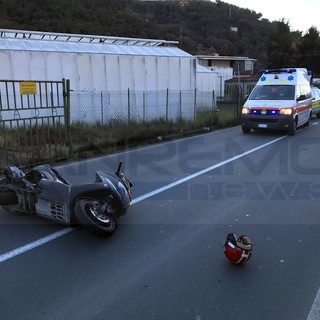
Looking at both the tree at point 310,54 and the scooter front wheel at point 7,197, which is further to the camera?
the tree at point 310,54

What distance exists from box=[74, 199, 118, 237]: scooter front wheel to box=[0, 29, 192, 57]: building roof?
37.4ft

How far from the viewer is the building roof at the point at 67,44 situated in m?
15.5

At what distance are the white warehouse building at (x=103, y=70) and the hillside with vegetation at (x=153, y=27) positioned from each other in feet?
119

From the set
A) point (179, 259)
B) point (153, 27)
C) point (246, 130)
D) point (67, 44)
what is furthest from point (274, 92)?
point (153, 27)

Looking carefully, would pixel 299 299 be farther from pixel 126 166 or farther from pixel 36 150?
pixel 36 150

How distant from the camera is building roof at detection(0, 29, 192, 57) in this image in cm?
1555

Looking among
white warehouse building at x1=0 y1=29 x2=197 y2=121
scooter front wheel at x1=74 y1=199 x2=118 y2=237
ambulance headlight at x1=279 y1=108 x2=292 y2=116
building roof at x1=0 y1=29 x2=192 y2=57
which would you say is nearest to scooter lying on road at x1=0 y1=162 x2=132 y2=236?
scooter front wheel at x1=74 y1=199 x2=118 y2=237

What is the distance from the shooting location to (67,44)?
17500 mm

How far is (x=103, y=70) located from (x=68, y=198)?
12.9 meters

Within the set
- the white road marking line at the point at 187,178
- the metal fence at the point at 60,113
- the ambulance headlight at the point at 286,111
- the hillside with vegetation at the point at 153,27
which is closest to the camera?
the white road marking line at the point at 187,178

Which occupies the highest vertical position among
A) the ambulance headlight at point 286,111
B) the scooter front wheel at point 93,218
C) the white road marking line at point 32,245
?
the ambulance headlight at point 286,111

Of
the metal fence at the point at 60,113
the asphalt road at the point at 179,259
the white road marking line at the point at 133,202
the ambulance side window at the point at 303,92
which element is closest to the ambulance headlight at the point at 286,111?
the ambulance side window at the point at 303,92

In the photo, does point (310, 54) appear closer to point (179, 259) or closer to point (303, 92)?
point (303, 92)

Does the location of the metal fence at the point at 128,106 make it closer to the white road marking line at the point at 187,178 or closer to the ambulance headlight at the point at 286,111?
the ambulance headlight at the point at 286,111
